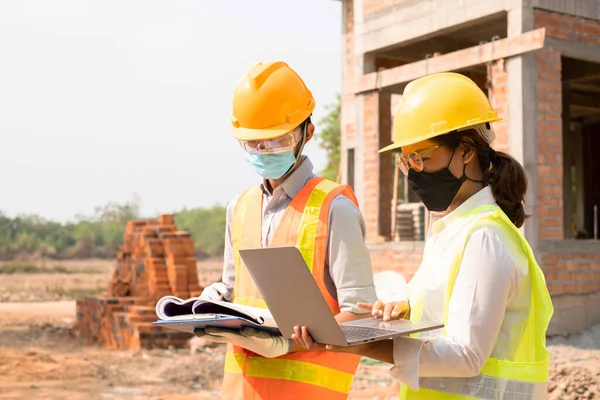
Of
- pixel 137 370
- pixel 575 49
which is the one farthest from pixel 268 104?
pixel 137 370

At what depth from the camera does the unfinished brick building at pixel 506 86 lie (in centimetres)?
844

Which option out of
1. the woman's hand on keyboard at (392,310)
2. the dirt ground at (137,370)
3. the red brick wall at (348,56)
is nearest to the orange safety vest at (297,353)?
the woman's hand on keyboard at (392,310)

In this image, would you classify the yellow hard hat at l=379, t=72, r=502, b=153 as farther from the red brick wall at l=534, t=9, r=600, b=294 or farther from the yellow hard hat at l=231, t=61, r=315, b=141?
the red brick wall at l=534, t=9, r=600, b=294

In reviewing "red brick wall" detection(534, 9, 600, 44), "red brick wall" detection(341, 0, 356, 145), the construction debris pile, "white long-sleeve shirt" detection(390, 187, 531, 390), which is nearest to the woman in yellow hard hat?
"white long-sleeve shirt" detection(390, 187, 531, 390)

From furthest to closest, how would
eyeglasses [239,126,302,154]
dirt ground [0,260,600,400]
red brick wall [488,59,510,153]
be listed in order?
1. red brick wall [488,59,510,153]
2. dirt ground [0,260,600,400]
3. eyeglasses [239,126,302,154]

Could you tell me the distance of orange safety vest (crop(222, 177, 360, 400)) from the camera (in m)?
2.55

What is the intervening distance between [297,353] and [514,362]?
2.86 ft

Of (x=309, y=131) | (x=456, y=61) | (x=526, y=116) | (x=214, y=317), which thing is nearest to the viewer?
(x=214, y=317)

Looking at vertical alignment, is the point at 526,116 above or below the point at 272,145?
above

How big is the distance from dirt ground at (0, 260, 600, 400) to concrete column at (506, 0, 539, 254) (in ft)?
4.89

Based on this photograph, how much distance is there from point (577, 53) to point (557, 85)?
0.51m

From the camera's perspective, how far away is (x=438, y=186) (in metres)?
2.05

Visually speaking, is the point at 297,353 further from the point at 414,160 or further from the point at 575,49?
the point at 575,49

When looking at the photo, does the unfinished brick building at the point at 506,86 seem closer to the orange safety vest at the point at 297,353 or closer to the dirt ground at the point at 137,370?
the dirt ground at the point at 137,370
